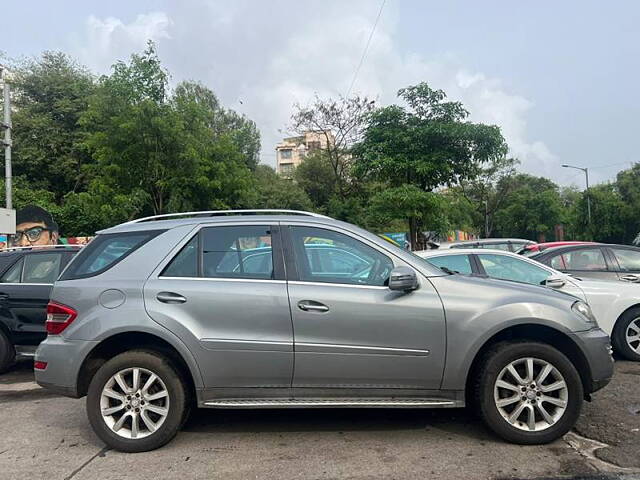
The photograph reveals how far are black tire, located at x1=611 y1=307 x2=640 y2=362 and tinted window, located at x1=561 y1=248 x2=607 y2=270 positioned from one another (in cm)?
112

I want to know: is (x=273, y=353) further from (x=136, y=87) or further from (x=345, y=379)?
(x=136, y=87)

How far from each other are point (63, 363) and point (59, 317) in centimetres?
37

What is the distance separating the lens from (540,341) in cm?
410

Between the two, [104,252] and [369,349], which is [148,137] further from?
[369,349]

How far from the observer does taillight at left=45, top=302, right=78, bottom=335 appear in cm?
405

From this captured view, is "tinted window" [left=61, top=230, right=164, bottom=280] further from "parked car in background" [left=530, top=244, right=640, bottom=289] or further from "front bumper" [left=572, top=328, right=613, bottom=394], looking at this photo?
"parked car in background" [left=530, top=244, right=640, bottom=289]

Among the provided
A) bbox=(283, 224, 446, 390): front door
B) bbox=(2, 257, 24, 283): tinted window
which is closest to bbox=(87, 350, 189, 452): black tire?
bbox=(283, 224, 446, 390): front door

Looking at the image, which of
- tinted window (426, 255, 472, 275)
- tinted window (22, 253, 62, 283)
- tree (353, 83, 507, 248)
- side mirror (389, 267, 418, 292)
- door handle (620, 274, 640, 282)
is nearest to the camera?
side mirror (389, 267, 418, 292)

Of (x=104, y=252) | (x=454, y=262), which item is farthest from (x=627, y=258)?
(x=104, y=252)

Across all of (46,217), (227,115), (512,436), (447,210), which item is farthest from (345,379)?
(227,115)

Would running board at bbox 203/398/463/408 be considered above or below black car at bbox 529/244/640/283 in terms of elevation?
below

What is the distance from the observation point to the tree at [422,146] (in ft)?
43.9

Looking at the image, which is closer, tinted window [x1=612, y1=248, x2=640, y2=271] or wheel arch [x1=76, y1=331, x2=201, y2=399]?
wheel arch [x1=76, y1=331, x2=201, y2=399]

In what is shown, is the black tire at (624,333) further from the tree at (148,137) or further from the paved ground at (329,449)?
the tree at (148,137)
